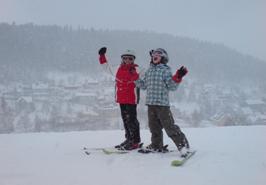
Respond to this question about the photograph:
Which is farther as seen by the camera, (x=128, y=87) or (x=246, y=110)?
(x=246, y=110)

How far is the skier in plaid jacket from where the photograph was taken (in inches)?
253

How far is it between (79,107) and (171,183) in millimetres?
58335

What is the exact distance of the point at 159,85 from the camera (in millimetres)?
6566

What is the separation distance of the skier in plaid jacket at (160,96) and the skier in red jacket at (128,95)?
0.21 m

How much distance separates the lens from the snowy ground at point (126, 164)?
4.73 metres

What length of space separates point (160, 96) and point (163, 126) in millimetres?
472

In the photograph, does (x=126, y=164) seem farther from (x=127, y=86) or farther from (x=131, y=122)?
(x=127, y=86)

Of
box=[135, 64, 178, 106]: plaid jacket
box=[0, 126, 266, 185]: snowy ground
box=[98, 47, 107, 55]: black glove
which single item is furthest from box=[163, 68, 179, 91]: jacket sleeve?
box=[98, 47, 107, 55]: black glove

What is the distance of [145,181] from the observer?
4.66 m

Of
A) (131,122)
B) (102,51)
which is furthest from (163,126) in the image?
(102,51)

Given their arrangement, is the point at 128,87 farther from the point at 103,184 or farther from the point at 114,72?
the point at 103,184

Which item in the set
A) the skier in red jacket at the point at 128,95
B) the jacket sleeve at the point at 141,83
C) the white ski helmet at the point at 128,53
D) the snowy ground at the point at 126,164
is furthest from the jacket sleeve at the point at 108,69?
the snowy ground at the point at 126,164

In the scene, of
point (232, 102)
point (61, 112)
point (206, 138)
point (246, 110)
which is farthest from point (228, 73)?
point (206, 138)

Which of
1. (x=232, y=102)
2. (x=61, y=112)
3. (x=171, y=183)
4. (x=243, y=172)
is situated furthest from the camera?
(x=232, y=102)
